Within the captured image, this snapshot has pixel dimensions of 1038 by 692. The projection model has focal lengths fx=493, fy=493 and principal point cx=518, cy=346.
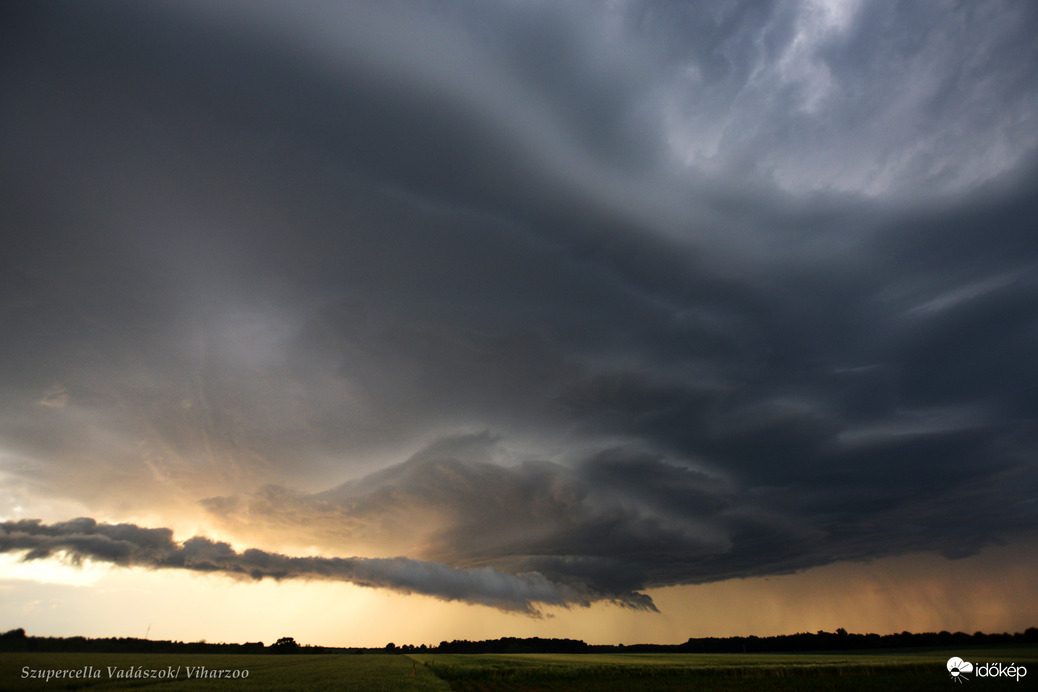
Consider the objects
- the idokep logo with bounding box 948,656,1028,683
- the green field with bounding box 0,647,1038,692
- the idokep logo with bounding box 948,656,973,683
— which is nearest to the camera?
the green field with bounding box 0,647,1038,692

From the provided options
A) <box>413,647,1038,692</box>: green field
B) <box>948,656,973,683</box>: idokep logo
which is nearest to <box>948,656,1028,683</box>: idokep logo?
<box>948,656,973,683</box>: idokep logo

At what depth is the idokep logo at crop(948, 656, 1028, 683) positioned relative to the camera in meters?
61.2

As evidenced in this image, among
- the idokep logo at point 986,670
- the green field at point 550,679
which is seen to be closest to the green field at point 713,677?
the green field at point 550,679

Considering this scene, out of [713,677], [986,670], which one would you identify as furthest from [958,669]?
[713,677]

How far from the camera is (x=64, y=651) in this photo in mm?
99938

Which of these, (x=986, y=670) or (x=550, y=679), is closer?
(x=986, y=670)

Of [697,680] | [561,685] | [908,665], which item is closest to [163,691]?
[561,685]

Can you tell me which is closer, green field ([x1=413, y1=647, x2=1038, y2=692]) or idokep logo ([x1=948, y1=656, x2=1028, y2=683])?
green field ([x1=413, y1=647, x2=1038, y2=692])

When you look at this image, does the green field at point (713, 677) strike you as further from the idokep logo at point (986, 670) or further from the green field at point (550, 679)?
the idokep logo at point (986, 670)

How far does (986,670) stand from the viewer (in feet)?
223

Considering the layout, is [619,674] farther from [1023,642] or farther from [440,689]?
[1023,642]

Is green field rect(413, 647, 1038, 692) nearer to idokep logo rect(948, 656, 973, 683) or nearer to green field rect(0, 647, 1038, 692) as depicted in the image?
green field rect(0, 647, 1038, 692)

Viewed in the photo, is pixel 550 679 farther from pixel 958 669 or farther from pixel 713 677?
pixel 958 669

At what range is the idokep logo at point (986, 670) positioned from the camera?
61191mm
